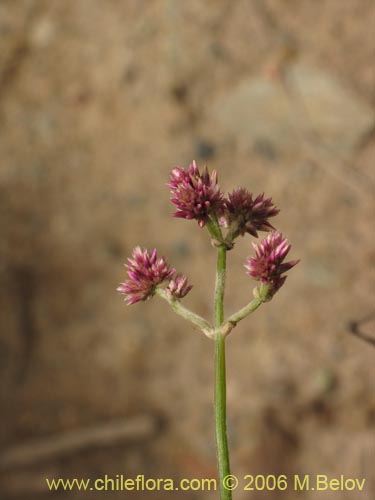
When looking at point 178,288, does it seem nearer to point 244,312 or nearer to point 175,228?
point 244,312

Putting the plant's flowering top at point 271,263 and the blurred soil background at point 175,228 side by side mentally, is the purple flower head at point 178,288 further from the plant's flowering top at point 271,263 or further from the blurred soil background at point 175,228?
the blurred soil background at point 175,228

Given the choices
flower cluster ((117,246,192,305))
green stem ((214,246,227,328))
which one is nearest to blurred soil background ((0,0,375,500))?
flower cluster ((117,246,192,305))

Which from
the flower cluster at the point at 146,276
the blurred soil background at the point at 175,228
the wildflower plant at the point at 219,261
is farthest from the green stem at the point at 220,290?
the blurred soil background at the point at 175,228

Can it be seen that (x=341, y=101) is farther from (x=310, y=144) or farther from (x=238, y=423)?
(x=238, y=423)

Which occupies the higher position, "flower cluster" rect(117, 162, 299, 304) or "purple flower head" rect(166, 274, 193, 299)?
"flower cluster" rect(117, 162, 299, 304)

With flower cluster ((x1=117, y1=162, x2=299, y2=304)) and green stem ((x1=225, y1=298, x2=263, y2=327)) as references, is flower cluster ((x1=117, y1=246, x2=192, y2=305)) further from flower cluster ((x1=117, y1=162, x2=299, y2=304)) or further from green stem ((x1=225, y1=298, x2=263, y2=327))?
green stem ((x1=225, y1=298, x2=263, y2=327))

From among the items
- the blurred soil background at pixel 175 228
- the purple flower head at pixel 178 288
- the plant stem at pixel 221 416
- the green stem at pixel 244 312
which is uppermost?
the blurred soil background at pixel 175 228

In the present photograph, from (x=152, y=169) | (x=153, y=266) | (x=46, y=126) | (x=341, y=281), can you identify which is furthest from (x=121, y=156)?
(x=153, y=266)
